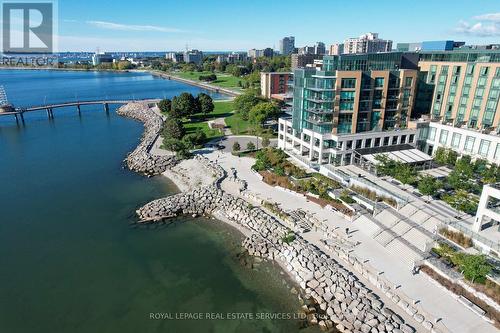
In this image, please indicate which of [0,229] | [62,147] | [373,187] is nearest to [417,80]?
[373,187]

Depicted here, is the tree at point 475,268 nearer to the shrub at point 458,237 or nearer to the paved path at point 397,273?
the paved path at point 397,273

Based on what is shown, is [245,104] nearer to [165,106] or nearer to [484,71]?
[165,106]

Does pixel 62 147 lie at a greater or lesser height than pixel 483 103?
lesser

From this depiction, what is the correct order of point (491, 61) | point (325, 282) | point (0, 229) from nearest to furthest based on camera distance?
point (325, 282)
point (0, 229)
point (491, 61)

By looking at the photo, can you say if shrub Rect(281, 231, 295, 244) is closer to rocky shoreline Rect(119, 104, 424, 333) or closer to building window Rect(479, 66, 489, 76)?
rocky shoreline Rect(119, 104, 424, 333)

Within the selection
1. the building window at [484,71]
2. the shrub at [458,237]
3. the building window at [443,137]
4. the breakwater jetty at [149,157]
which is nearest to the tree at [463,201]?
the shrub at [458,237]

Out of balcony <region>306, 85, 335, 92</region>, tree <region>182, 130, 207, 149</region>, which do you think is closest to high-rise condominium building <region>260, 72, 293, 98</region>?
tree <region>182, 130, 207, 149</region>

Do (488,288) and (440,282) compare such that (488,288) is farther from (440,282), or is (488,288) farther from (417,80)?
(417,80)

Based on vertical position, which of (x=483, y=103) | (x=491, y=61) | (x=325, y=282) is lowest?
(x=325, y=282)
